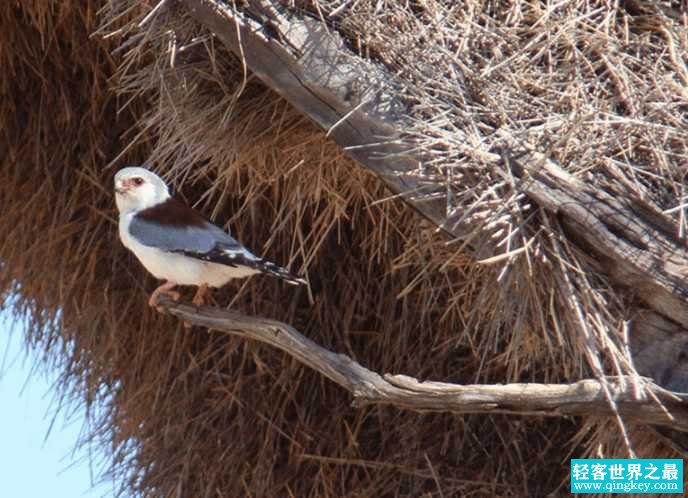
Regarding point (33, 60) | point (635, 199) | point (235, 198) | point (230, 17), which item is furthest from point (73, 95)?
point (635, 199)

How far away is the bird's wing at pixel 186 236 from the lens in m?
2.36

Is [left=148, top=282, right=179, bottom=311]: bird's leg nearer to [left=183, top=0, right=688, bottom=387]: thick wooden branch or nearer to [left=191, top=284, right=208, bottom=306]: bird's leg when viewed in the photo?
[left=191, top=284, right=208, bottom=306]: bird's leg

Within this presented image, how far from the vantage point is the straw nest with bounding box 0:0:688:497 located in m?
1.94

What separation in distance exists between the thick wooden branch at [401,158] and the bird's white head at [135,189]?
556mm

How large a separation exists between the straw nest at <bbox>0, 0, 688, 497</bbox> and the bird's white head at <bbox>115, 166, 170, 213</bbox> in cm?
6

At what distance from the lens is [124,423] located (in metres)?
2.85

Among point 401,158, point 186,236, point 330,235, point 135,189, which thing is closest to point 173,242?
point 186,236

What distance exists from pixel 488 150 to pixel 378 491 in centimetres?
92

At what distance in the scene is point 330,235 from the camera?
268cm

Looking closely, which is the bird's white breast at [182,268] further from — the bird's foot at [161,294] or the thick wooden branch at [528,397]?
the thick wooden branch at [528,397]

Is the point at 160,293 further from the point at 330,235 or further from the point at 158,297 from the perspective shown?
the point at 330,235

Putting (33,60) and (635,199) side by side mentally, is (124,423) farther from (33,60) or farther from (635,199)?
(635,199)

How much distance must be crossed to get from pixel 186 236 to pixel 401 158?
642 mm

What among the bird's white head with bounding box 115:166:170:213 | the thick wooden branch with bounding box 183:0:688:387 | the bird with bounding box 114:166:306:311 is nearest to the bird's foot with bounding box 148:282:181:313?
the bird with bounding box 114:166:306:311
